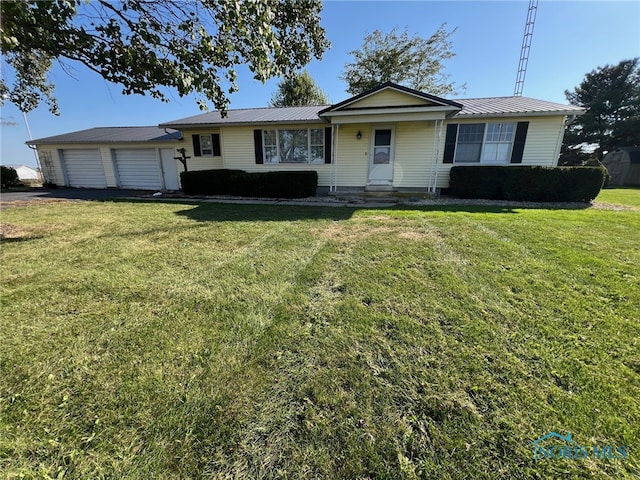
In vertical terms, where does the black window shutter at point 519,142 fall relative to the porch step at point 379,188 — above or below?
above

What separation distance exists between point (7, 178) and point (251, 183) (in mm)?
16426

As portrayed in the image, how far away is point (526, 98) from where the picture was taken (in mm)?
11625

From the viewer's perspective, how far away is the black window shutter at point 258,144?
1183cm

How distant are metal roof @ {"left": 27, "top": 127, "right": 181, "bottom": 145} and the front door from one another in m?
9.41

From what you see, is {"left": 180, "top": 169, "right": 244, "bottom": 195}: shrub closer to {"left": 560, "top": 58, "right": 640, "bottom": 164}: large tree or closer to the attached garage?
the attached garage

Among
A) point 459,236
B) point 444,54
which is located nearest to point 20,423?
point 459,236

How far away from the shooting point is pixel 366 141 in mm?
11078

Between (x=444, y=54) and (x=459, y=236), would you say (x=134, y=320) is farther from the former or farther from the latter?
(x=444, y=54)

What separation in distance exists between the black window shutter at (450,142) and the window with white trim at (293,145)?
4835 millimetres

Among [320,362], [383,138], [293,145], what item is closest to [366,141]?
[383,138]

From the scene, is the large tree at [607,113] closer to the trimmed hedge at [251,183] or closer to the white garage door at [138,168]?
the trimmed hedge at [251,183]

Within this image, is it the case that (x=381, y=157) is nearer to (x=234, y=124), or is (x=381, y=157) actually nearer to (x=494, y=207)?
(x=494, y=207)

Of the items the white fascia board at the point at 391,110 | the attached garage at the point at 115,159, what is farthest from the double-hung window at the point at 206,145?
the white fascia board at the point at 391,110

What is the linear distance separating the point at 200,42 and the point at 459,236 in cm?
561
